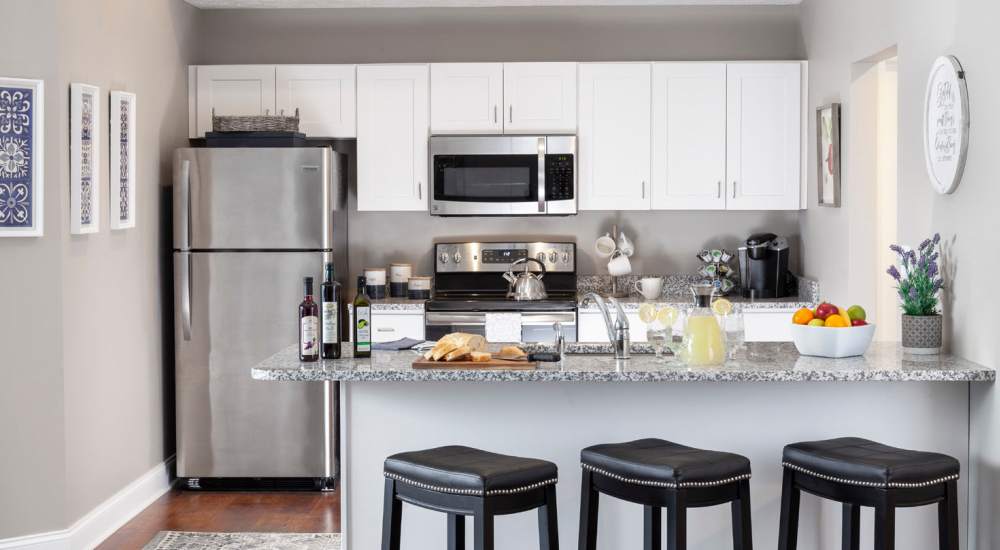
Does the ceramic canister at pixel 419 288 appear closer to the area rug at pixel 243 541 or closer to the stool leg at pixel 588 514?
the area rug at pixel 243 541

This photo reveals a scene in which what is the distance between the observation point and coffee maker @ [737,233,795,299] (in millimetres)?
5434

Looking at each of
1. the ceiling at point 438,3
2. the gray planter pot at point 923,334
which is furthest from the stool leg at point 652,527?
the ceiling at point 438,3

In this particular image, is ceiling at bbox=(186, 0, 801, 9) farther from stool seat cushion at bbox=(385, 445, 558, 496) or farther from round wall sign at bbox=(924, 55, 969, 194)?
stool seat cushion at bbox=(385, 445, 558, 496)

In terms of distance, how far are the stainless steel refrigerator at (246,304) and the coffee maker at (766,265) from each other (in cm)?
219

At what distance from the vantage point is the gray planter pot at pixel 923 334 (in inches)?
128

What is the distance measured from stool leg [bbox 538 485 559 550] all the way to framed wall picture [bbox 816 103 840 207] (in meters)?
2.80

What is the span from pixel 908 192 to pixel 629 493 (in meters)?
1.74

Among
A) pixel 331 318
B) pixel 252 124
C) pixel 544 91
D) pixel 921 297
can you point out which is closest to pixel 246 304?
pixel 252 124

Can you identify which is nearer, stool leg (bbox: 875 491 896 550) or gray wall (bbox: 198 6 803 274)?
stool leg (bbox: 875 491 896 550)

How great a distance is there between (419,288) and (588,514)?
2869 millimetres

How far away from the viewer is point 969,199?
10.5 feet

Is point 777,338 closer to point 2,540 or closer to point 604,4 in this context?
point 604,4

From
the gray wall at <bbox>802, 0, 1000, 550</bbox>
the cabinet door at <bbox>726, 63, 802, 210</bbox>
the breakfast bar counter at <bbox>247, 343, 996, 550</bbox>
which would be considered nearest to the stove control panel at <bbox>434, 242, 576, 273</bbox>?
the cabinet door at <bbox>726, 63, 802, 210</bbox>

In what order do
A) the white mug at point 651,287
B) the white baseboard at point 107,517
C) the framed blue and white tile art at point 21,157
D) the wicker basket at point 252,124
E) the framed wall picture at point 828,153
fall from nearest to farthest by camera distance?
the framed blue and white tile art at point 21,157 → the white baseboard at point 107,517 → the framed wall picture at point 828,153 → the wicker basket at point 252,124 → the white mug at point 651,287
